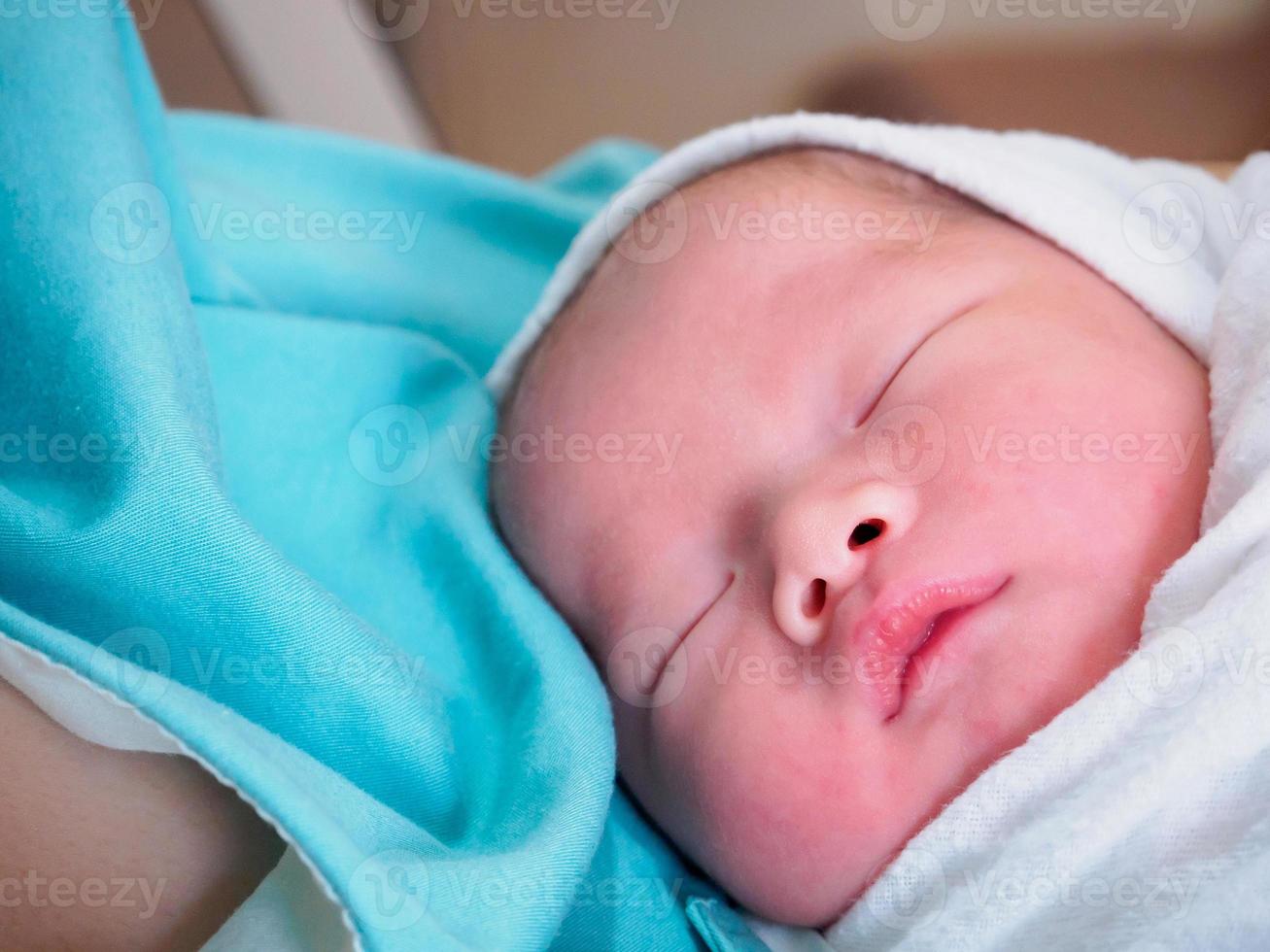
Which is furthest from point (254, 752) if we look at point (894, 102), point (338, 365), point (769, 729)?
point (894, 102)

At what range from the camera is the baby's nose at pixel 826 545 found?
634 mm

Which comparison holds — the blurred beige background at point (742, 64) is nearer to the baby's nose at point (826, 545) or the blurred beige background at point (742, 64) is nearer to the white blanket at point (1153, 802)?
the white blanket at point (1153, 802)

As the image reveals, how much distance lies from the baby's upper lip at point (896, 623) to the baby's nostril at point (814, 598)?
27 mm

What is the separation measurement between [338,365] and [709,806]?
51cm

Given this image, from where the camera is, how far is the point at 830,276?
77cm

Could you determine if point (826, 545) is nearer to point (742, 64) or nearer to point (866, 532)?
point (866, 532)

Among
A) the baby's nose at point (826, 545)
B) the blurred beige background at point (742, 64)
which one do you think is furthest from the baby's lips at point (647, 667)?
the blurred beige background at point (742, 64)

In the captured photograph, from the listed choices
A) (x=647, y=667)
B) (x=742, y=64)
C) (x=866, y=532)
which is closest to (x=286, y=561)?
(x=647, y=667)

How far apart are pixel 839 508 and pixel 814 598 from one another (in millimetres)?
63

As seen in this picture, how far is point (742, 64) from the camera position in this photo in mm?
1527

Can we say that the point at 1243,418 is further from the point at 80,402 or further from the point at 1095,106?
the point at 1095,106

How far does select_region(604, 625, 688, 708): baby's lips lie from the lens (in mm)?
737

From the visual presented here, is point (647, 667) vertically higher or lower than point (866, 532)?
lower

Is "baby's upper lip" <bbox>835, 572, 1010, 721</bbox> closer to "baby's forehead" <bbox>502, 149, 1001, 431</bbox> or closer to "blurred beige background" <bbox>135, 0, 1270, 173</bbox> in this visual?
"baby's forehead" <bbox>502, 149, 1001, 431</bbox>
